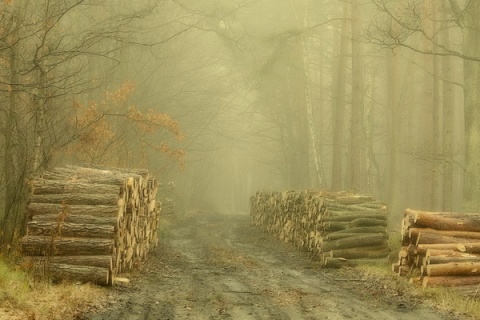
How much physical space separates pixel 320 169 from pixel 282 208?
9.52m

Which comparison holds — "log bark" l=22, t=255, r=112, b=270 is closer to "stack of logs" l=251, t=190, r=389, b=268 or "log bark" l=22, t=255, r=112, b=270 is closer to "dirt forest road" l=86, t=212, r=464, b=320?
"dirt forest road" l=86, t=212, r=464, b=320

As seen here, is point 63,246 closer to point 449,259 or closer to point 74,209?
point 74,209

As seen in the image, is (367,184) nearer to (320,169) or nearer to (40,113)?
(320,169)

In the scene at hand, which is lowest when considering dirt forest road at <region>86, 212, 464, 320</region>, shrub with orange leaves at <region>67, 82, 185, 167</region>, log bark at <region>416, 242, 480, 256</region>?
dirt forest road at <region>86, 212, 464, 320</region>

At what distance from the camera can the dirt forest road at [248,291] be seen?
9.61m

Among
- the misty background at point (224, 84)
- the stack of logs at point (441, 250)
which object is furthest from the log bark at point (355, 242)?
the misty background at point (224, 84)

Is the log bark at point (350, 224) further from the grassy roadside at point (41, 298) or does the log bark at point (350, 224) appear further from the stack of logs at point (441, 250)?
the grassy roadside at point (41, 298)

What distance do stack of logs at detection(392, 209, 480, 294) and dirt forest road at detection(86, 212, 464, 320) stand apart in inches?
31.0

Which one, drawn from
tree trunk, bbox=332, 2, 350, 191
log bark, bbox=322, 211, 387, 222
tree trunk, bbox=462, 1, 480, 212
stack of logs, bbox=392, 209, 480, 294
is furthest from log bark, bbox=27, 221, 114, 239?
tree trunk, bbox=332, 2, 350, 191

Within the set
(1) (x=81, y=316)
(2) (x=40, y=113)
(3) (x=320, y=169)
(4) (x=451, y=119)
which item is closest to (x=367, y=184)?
(3) (x=320, y=169)

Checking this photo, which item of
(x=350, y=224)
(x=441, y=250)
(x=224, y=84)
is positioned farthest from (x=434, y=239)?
(x=224, y=84)

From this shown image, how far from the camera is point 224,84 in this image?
1655 inches

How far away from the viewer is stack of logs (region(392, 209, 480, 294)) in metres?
11.7

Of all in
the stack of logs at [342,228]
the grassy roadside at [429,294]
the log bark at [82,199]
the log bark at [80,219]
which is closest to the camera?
the grassy roadside at [429,294]
